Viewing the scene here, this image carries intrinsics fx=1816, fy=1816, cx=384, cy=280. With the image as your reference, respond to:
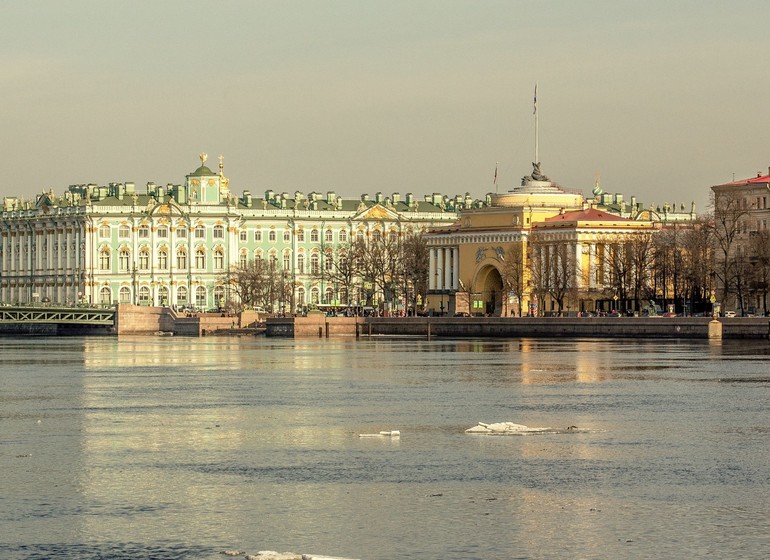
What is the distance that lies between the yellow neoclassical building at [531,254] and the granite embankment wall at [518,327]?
8927 millimetres

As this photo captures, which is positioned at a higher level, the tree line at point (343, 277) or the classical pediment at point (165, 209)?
the classical pediment at point (165, 209)

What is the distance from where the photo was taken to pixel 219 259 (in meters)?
145

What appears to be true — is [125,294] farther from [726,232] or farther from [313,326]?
[726,232]

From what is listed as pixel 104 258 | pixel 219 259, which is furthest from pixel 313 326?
pixel 104 258

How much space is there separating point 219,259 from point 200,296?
Result: 139 inches

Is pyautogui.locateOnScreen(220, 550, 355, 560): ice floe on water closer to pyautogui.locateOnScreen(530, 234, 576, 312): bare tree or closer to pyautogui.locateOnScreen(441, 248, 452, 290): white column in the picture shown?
pyautogui.locateOnScreen(530, 234, 576, 312): bare tree

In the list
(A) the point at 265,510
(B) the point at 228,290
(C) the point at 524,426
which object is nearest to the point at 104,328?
(B) the point at 228,290

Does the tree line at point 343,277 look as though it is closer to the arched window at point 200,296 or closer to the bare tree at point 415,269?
the bare tree at point 415,269

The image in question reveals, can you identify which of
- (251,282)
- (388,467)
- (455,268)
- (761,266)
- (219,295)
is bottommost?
(388,467)

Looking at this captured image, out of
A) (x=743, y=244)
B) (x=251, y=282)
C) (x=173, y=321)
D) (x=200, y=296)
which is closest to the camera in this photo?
(x=743, y=244)

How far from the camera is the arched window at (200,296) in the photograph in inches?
5635

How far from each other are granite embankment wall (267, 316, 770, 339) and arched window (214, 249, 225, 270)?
34.3 m

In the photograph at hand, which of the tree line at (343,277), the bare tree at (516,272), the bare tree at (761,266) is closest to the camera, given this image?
the bare tree at (761,266)

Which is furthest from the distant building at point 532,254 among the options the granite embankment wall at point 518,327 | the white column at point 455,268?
the granite embankment wall at point 518,327
